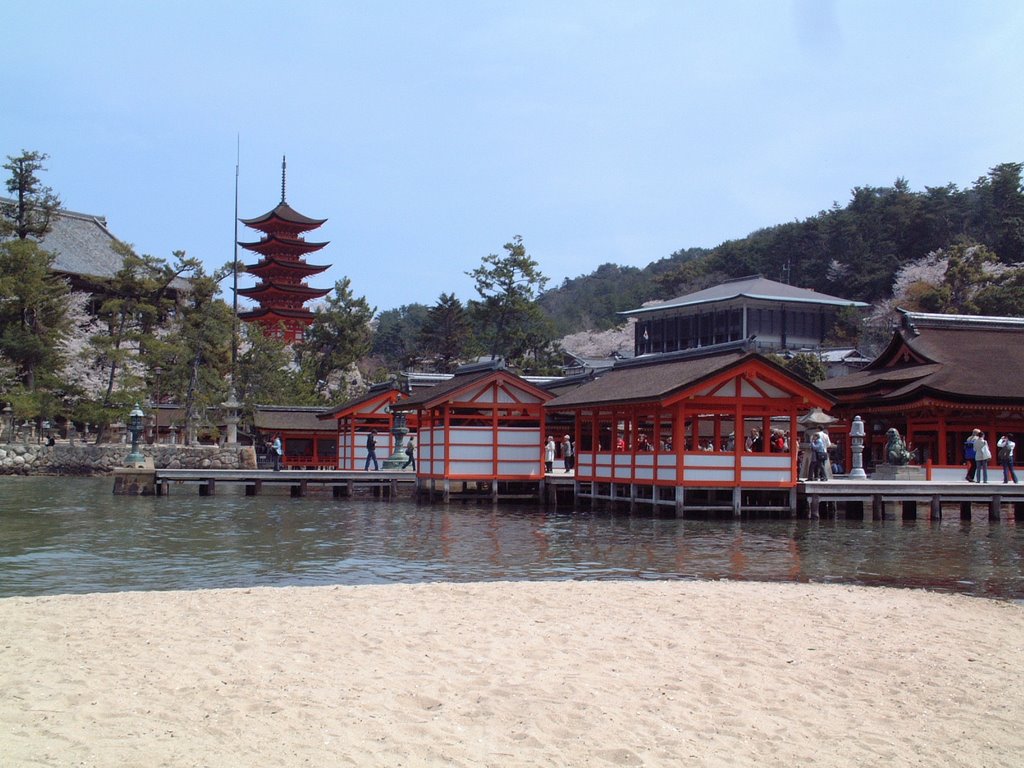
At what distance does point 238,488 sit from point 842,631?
3211 centimetres

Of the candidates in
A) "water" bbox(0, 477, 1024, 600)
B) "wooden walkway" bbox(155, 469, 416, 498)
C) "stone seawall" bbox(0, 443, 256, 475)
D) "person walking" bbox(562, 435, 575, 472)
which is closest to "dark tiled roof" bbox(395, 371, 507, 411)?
"water" bbox(0, 477, 1024, 600)

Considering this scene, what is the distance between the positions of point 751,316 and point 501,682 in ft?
181

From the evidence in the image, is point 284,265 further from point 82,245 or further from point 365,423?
point 365,423

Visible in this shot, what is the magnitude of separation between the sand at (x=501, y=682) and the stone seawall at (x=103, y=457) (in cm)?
3746

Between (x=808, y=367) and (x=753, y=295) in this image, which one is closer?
(x=808, y=367)

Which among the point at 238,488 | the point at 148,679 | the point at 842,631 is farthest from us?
the point at 238,488

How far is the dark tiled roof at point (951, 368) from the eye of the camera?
91.3ft

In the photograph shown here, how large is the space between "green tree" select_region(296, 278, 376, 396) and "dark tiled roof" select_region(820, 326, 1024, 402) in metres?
32.0

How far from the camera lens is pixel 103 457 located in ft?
157

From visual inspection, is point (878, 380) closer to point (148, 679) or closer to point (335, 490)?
point (335, 490)

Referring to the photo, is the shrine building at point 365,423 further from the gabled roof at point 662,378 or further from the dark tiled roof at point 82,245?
the dark tiled roof at point 82,245

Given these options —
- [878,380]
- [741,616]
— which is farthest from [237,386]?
[741,616]

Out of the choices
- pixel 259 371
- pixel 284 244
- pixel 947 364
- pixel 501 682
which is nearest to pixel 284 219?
pixel 284 244

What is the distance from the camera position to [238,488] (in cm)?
3900
